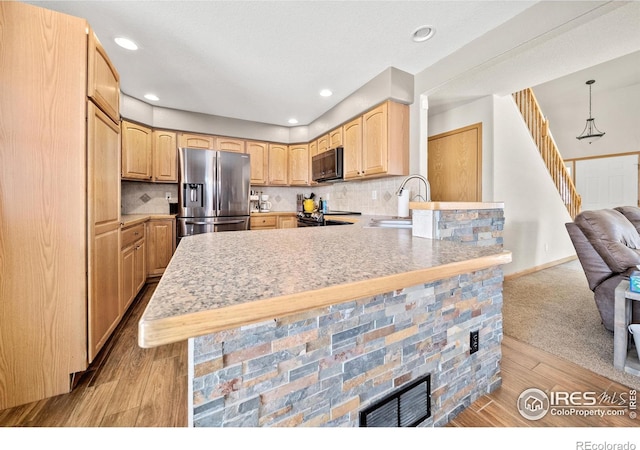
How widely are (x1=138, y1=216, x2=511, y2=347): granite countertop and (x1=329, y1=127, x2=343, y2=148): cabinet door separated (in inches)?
115

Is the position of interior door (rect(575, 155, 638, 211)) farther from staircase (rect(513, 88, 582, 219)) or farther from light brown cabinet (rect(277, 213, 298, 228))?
light brown cabinet (rect(277, 213, 298, 228))

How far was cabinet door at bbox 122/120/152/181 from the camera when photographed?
3477 mm

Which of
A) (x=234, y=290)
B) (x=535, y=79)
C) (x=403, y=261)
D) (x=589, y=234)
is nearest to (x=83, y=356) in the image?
(x=234, y=290)

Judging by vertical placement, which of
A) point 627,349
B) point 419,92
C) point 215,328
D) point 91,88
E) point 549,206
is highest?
point 419,92

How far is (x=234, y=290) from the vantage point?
551 mm

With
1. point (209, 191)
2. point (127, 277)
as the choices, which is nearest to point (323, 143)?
point (209, 191)

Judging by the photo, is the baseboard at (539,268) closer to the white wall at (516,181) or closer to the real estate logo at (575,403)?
the white wall at (516,181)

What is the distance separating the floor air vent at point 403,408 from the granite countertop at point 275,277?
46 cm

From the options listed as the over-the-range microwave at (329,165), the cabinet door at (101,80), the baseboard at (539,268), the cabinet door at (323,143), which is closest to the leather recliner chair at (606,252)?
the baseboard at (539,268)

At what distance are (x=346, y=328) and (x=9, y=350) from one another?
5.94 feet

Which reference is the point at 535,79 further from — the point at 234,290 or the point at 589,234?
the point at 234,290

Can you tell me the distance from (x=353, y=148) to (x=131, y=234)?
264cm

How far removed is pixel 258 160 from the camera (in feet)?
15.1

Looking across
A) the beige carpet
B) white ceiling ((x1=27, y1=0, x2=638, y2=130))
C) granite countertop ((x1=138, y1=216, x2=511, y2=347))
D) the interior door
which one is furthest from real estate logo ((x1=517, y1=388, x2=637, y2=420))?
the interior door
